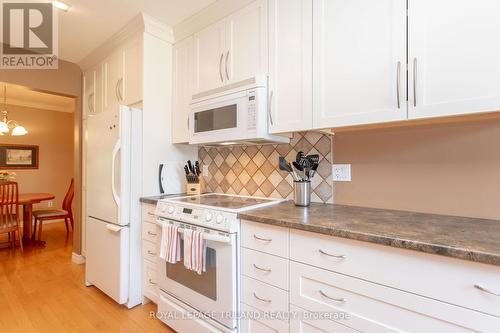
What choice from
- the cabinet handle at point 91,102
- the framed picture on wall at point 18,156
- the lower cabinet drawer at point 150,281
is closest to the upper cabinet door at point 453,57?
the lower cabinet drawer at point 150,281

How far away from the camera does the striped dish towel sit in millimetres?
1716

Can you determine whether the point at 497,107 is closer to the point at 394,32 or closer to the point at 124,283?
the point at 394,32

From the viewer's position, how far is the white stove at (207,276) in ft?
4.88

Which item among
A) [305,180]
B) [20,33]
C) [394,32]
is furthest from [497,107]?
[20,33]

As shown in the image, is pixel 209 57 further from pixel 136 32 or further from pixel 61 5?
pixel 61 5

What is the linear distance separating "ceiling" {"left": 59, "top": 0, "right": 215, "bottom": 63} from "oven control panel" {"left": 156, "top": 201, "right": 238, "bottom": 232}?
5.21 feet

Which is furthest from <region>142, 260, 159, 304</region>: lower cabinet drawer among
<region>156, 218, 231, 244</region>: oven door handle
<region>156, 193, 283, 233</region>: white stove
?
→ <region>156, 218, 231, 244</region>: oven door handle

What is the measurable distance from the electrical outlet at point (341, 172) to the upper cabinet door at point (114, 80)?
210cm

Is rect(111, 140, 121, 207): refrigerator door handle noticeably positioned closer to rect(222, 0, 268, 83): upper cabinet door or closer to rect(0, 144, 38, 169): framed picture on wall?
rect(222, 0, 268, 83): upper cabinet door

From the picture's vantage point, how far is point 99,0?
198 centimetres

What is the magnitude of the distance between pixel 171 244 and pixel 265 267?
2.35ft

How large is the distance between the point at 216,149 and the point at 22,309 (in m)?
2.10

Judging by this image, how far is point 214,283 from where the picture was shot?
1566 millimetres

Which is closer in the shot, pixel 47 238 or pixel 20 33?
pixel 20 33
